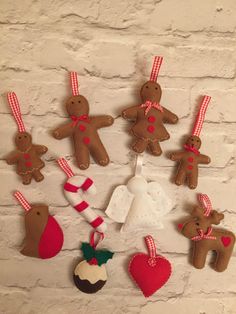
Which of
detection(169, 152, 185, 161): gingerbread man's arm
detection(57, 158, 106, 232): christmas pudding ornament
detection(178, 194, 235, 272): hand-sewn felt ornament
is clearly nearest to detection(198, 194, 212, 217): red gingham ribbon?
detection(178, 194, 235, 272): hand-sewn felt ornament

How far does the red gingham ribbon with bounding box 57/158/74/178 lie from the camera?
0.71 metres

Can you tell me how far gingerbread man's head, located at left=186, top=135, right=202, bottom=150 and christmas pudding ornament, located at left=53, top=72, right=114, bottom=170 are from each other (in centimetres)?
15

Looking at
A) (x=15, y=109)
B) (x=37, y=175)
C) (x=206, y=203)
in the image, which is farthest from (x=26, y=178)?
(x=206, y=203)

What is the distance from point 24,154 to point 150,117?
248 millimetres

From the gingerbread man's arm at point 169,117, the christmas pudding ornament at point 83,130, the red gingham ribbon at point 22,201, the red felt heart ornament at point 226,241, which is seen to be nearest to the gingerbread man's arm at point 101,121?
the christmas pudding ornament at point 83,130

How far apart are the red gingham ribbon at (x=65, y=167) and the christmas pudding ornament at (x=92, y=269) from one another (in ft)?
0.44

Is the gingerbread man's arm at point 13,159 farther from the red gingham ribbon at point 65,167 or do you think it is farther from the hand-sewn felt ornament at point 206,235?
the hand-sewn felt ornament at point 206,235

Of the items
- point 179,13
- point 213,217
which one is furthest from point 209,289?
point 179,13

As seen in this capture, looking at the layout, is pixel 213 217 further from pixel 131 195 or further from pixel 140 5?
pixel 140 5

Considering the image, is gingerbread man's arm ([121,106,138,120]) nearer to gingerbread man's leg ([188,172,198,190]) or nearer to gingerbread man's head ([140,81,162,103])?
gingerbread man's head ([140,81,162,103])

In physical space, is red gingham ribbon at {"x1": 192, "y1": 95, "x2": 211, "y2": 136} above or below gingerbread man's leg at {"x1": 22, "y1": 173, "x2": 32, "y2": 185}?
above

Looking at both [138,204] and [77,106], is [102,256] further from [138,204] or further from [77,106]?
[77,106]

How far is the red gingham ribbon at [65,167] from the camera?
0.71 meters

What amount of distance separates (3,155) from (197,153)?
0.38 metres
